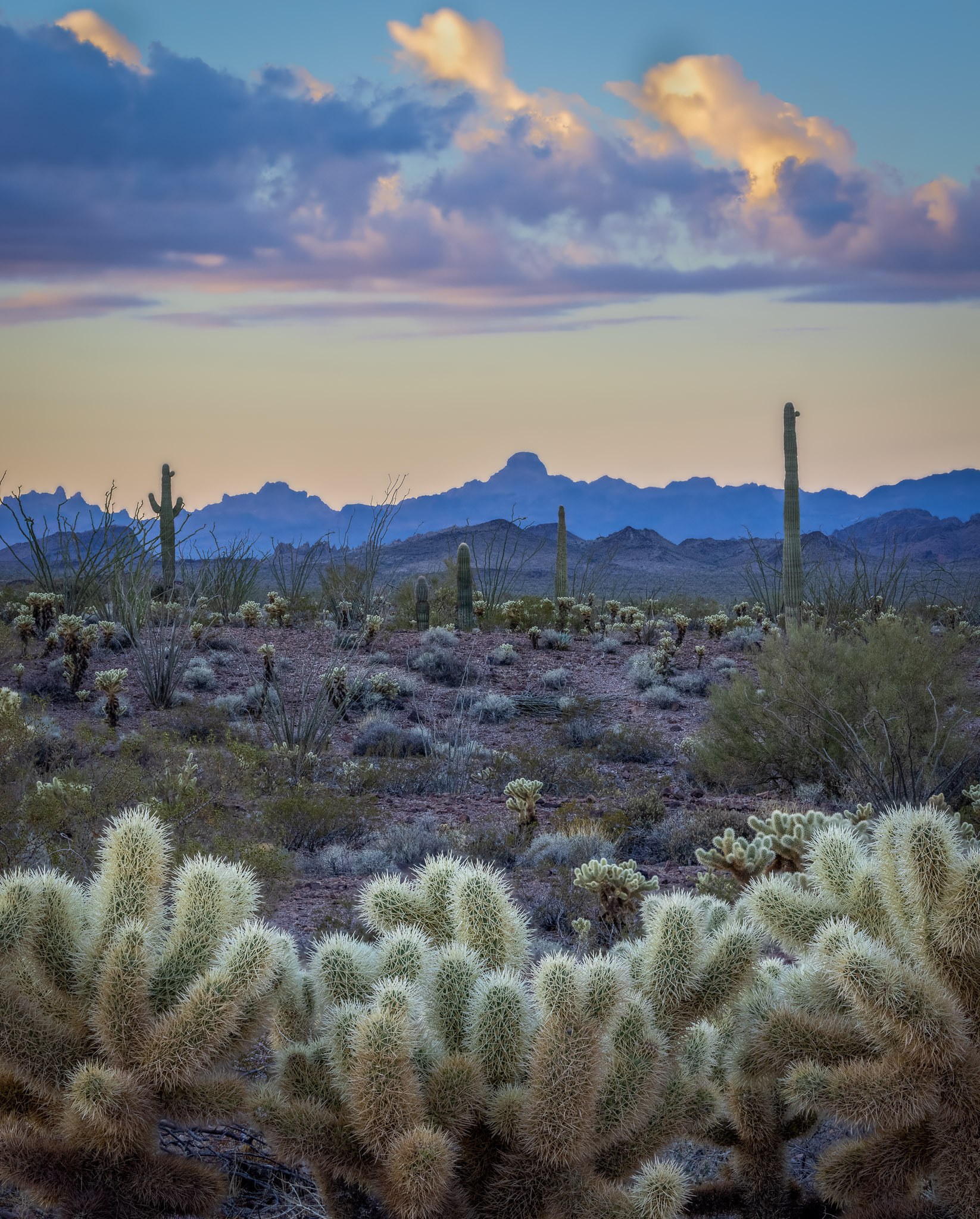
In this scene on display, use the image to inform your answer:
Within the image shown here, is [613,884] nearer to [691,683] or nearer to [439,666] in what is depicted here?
[691,683]

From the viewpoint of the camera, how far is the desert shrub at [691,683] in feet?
54.4

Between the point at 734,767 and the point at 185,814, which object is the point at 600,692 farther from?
the point at 185,814

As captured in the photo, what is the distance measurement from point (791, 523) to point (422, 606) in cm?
736

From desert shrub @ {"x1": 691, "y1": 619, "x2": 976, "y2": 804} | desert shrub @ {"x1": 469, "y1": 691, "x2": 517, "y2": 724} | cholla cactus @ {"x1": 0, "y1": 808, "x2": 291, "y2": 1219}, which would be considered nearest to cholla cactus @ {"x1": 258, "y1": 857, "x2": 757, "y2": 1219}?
cholla cactus @ {"x1": 0, "y1": 808, "x2": 291, "y2": 1219}

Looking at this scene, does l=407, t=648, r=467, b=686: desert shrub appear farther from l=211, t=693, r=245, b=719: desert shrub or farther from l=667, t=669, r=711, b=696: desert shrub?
l=211, t=693, r=245, b=719: desert shrub

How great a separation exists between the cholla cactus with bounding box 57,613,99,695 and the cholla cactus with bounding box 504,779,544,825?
24.4 ft

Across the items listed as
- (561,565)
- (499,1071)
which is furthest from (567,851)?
(561,565)

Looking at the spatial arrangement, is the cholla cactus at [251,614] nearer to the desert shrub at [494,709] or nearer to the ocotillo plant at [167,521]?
the ocotillo plant at [167,521]

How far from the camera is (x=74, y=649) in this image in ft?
Answer: 44.4

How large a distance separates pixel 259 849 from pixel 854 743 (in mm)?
5810

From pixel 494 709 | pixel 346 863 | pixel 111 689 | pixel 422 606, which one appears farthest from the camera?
pixel 422 606

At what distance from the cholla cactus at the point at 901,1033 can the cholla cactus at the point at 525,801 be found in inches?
215

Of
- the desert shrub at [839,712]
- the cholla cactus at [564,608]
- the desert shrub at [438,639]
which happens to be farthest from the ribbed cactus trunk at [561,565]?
the desert shrub at [839,712]

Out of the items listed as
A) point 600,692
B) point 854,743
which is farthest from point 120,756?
point 600,692
